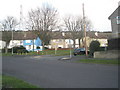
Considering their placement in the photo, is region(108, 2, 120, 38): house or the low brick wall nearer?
the low brick wall

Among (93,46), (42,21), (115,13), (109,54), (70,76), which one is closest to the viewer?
(70,76)

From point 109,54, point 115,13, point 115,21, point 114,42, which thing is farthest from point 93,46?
point 115,13

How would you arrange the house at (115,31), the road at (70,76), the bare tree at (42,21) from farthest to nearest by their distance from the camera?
the bare tree at (42,21)
the house at (115,31)
the road at (70,76)

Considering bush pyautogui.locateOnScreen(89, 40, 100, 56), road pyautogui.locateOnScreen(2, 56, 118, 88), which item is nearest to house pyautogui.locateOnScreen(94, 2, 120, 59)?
bush pyautogui.locateOnScreen(89, 40, 100, 56)

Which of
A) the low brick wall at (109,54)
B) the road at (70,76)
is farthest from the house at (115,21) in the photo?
the road at (70,76)

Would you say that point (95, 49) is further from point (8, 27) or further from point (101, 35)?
point (101, 35)

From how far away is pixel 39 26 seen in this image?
164 ft

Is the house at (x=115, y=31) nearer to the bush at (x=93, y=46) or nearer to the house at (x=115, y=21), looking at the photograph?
the house at (x=115, y=21)

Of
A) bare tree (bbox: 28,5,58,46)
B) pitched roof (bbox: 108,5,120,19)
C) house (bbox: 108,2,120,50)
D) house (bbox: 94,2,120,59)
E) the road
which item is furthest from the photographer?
bare tree (bbox: 28,5,58,46)

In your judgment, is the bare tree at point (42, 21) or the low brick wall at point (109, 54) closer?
the low brick wall at point (109, 54)

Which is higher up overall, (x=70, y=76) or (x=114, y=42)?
(x=114, y=42)

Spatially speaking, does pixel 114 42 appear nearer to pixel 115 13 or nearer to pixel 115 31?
pixel 115 31

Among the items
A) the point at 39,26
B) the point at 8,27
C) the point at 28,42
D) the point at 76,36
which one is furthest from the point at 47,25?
the point at 28,42

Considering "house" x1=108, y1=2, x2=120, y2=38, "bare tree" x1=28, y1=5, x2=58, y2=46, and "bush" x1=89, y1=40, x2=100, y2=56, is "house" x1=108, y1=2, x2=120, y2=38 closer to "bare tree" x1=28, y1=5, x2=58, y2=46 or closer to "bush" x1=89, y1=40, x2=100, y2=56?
"bush" x1=89, y1=40, x2=100, y2=56
